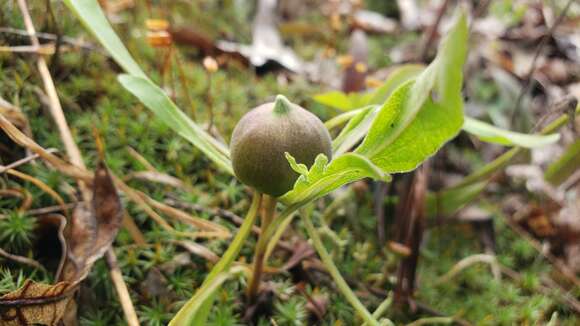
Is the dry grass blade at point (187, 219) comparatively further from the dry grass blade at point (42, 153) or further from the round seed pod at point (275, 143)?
the round seed pod at point (275, 143)

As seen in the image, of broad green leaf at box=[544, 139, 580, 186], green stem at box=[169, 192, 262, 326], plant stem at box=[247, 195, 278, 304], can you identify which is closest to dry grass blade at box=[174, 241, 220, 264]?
plant stem at box=[247, 195, 278, 304]

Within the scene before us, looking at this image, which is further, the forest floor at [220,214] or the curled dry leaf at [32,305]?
the forest floor at [220,214]

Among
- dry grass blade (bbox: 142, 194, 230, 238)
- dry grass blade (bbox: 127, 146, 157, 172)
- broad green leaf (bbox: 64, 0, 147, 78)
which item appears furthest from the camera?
dry grass blade (bbox: 127, 146, 157, 172)

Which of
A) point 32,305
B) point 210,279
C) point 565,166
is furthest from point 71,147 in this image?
point 565,166

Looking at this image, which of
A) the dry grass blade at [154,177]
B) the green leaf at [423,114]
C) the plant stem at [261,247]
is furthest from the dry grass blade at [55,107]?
the green leaf at [423,114]

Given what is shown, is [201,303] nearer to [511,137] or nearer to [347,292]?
[347,292]

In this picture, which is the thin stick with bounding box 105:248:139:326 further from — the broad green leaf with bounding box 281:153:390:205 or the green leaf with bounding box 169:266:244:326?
the broad green leaf with bounding box 281:153:390:205
